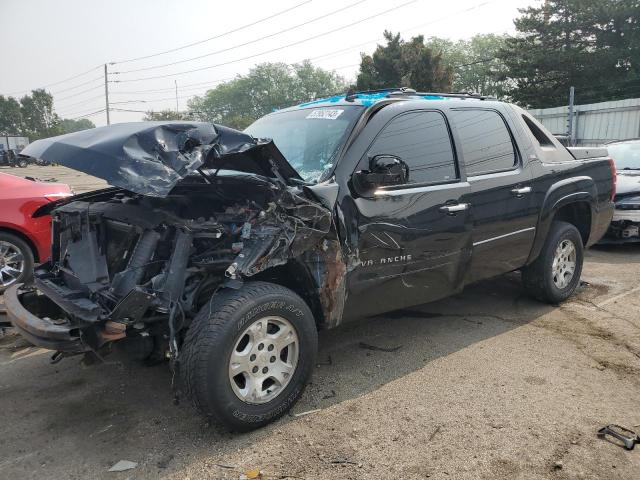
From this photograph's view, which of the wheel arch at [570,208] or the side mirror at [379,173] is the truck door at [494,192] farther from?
the side mirror at [379,173]

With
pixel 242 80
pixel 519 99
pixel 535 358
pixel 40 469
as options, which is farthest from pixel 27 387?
pixel 242 80

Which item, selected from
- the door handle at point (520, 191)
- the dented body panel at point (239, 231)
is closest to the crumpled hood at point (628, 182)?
the door handle at point (520, 191)

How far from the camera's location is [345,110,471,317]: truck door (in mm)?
3352

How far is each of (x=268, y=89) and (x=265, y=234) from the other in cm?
10099

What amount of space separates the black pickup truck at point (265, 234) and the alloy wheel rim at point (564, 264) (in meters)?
0.85

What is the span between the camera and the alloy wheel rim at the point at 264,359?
283 cm

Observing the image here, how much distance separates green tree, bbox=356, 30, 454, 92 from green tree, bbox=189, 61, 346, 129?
62677 mm

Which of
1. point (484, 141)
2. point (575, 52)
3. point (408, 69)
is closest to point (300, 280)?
point (484, 141)

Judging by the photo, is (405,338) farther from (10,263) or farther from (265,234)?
(10,263)

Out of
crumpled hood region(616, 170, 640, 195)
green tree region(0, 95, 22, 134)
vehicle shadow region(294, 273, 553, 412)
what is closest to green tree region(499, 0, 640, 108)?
crumpled hood region(616, 170, 640, 195)

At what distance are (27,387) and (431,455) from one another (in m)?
2.77

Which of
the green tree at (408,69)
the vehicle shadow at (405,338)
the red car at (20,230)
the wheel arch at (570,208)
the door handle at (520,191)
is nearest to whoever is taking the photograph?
the vehicle shadow at (405,338)

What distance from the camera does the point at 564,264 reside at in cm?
506

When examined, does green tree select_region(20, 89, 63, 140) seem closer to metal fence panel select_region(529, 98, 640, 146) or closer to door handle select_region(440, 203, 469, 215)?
metal fence panel select_region(529, 98, 640, 146)
